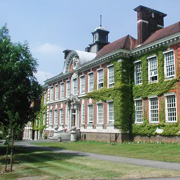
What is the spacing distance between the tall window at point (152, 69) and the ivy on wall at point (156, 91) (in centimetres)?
32

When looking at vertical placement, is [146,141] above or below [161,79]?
below

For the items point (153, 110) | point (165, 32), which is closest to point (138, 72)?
point (153, 110)

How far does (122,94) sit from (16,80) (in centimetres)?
1152

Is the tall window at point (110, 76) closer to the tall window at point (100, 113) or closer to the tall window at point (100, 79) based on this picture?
the tall window at point (100, 79)

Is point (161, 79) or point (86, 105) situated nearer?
point (161, 79)

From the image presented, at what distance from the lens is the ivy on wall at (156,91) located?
21656mm

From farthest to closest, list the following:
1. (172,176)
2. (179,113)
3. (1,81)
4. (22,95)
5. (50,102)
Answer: (50,102) < (179,113) < (22,95) < (1,81) < (172,176)

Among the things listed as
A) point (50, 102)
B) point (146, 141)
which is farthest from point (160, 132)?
point (50, 102)

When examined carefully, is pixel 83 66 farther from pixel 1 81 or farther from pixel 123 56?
pixel 1 81

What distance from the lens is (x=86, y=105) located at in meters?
32.1

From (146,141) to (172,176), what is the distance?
14.8 metres

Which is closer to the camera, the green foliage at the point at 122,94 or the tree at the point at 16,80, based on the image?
the tree at the point at 16,80

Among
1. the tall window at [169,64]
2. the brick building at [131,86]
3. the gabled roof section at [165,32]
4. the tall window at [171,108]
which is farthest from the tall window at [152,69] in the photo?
the tall window at [171,108]

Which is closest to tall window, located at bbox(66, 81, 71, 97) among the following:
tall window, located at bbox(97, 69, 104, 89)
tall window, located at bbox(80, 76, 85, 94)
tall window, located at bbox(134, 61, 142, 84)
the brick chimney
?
tall window, located at bbox(80, 76, 85, 94)
